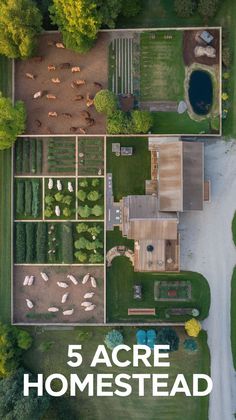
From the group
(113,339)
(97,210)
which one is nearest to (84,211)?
(97,210)

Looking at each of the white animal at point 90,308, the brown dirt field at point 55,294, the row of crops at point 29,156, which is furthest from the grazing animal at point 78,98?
the white animal at point 90,308

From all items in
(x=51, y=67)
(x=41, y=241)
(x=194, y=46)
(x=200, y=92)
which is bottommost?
(x=41, y=241)

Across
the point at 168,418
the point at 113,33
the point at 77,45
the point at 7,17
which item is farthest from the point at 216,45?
the point at 168,418

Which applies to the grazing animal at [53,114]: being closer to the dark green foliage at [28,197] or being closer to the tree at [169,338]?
the dark green foliage at [28,197]

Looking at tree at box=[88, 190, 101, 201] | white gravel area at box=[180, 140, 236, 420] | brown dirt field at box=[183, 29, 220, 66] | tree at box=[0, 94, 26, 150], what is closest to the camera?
tree at box=[0, 94, 26, 150]

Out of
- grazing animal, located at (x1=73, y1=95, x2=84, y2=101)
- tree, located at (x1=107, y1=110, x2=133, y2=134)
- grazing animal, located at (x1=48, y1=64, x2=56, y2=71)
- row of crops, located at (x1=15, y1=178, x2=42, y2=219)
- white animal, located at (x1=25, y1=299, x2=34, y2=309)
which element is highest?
grazing animal, located at (x1=48, y1=64, x2=56, y2=71)

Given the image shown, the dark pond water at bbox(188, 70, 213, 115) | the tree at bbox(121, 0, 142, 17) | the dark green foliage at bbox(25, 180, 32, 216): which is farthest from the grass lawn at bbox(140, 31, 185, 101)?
the dark green foliage at bbox(25, 180, 32, 216)

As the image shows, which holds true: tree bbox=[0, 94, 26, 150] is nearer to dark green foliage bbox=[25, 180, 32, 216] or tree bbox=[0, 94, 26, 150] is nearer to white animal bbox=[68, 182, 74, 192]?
dark green foliage bbox=[25, 180, 32, 216]

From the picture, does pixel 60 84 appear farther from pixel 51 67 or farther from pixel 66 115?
pixel 66 115
